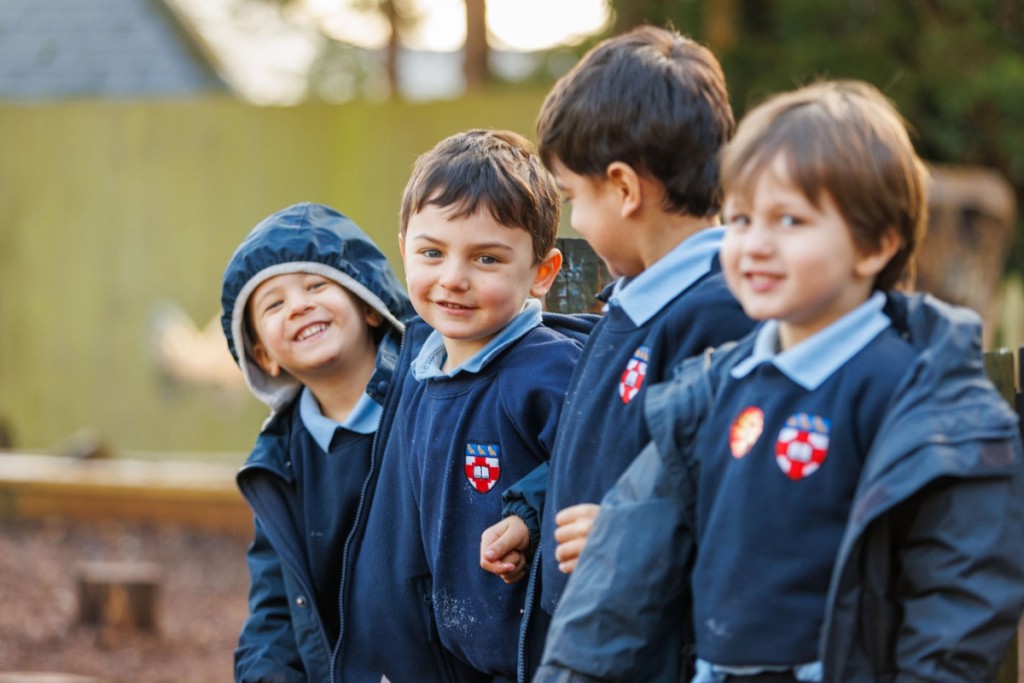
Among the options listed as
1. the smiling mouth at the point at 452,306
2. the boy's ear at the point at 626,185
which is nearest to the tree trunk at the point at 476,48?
the smiling mouth at the point at 452,306

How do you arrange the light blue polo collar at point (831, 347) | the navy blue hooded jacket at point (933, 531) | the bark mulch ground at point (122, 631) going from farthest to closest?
the bark mulch ground at point (122, 631), the light blue polo collar at point (831, 347), the navy blue hooded jacket at point (933, 531)

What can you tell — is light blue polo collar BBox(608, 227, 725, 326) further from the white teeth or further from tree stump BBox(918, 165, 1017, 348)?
tree stump BBox(918, 165, 1017, 348)

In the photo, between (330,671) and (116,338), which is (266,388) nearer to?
(330,671)

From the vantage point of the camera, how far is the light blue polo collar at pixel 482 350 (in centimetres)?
265

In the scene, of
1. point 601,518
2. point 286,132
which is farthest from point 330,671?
point 286,132

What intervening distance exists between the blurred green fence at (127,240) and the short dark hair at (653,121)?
7078mm

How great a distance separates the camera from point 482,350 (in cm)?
267

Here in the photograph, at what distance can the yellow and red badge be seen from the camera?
1891 millimetres

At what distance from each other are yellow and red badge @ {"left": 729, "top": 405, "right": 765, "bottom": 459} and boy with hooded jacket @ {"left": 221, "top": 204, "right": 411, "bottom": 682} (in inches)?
48.6

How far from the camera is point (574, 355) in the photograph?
265cm

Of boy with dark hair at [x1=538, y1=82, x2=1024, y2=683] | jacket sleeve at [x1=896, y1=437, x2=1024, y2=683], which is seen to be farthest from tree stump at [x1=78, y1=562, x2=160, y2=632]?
jacket sleeve at [x1=896, y1=437, x2=1024, y2=683]

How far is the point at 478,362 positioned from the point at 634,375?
0.53 m

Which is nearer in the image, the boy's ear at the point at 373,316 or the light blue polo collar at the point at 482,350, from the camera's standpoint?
the light blue polo collar at the point at 482,350

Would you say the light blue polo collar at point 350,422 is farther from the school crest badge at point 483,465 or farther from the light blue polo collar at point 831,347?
the light blue polo collar at point 831,347
